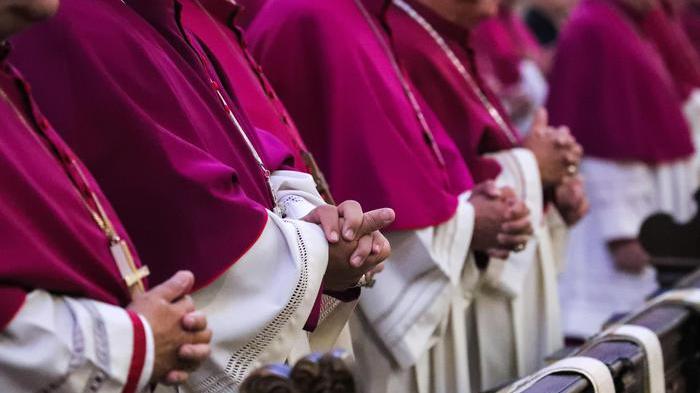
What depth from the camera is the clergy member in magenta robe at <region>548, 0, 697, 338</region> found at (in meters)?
6.21

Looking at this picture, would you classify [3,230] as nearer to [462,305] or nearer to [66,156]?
[66,156]

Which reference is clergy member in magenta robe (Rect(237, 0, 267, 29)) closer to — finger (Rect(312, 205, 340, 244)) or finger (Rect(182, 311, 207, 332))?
finger (Rect(312, 205, 340, 244))

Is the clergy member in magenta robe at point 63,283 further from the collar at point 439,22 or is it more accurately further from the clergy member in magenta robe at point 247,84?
the collar at point 439,22

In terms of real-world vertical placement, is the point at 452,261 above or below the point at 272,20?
below

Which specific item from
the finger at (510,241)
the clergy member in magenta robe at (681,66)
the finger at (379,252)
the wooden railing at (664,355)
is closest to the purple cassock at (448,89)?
the finger at (510,241)

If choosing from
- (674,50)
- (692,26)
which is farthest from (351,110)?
(692,26)

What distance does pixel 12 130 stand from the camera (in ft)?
7.14

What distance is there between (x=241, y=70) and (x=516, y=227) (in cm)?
101

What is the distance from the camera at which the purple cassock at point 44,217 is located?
207cm

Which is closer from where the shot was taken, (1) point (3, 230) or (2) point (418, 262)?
(1) point (3, 230)

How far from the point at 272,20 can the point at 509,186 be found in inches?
37.8

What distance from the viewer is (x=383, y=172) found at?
3545 mm

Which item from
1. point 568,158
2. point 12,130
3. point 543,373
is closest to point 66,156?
point 12,130

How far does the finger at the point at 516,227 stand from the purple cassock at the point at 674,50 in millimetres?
3523
